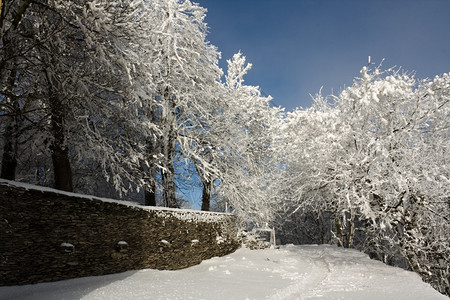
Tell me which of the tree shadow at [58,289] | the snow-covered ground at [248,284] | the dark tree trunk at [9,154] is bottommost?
the snow-covered ground at [248,284]

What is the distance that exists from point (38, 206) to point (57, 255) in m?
1.08

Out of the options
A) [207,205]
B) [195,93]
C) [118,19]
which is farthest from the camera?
[207,205]

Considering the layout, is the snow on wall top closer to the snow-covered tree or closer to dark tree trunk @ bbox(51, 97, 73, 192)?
dark tree trunk @ bbox(51, 97, 73, 192)

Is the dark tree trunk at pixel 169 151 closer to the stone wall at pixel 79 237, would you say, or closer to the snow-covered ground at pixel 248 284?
the stone wall at pixel 79 237

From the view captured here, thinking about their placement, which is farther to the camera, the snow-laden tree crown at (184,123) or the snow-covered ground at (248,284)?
the snow-laden tree crown at (184,123)

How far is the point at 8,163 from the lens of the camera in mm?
9219

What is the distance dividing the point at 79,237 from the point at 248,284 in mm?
4282

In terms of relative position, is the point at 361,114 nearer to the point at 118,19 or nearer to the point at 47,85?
the point at 118,19

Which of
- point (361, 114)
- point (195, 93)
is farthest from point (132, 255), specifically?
point (361, 114)

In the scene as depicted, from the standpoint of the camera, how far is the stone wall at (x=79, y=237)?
17.5 feet

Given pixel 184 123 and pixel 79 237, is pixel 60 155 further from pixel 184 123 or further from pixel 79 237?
pixel 184 123

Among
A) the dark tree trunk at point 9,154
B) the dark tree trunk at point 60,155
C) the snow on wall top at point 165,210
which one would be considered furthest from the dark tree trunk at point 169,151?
the dark tree trunk at point 9,154

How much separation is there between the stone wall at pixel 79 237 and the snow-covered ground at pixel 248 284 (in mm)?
280

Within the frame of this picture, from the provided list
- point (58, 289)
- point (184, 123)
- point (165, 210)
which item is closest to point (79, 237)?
point (58, 289)
